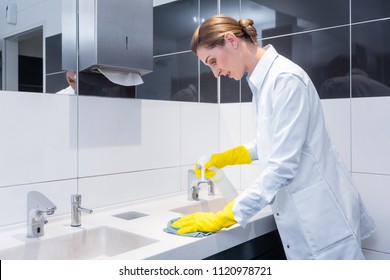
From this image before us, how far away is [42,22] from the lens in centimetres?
148

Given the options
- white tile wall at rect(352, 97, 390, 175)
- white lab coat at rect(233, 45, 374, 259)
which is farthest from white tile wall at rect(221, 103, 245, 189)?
white lab coat at rect(233, 45, 374, 259)

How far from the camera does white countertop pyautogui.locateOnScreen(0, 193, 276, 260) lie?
1.18 metres

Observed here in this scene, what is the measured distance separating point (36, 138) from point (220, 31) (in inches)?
30.8

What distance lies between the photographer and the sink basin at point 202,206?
179cm

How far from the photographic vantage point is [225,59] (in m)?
1.43

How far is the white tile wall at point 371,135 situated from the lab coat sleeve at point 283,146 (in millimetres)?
585

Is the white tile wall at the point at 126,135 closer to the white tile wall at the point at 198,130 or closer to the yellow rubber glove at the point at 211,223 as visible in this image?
the white tile wall at the point at 198,130

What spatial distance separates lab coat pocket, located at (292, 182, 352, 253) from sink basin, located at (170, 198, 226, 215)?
622mm

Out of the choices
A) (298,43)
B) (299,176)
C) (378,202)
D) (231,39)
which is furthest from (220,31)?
(378,202)

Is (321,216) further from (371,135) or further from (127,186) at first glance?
(127,186)
